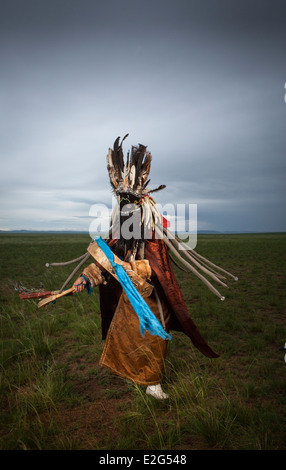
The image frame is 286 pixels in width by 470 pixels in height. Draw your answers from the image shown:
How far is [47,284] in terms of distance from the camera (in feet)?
33.0

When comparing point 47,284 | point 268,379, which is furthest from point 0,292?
point 268,379

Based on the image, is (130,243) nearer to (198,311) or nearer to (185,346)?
(185,346)

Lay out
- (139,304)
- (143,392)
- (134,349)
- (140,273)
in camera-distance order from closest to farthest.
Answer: (139,304)
(140,273)
(134,349)
(143,392)

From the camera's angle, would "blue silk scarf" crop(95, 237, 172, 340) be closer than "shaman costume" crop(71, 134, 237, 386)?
Yes

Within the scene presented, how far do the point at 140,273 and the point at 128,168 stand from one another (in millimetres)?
1181

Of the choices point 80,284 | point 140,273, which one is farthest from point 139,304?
point 80,284

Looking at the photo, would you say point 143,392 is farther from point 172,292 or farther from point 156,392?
point 172,292

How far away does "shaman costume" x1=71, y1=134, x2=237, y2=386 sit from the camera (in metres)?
2.73

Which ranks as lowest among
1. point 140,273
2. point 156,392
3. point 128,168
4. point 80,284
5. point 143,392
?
point 143,392

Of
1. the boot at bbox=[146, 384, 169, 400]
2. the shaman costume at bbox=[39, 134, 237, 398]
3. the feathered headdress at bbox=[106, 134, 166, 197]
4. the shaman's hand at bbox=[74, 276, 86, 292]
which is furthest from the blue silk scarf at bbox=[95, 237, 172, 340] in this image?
the boot at bbox=[146, 384, 169, 400]

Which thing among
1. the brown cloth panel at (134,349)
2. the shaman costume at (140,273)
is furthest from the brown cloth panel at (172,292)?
the brown cloth panel at (134,349)

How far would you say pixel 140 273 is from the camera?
2.66m

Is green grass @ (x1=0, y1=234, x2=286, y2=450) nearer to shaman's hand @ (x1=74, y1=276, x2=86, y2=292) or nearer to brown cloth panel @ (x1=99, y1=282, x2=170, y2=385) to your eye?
brown cloth panel @ (x1=99, y1=282, x2=170, y2=385)

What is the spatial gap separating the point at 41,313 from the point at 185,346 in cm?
387
